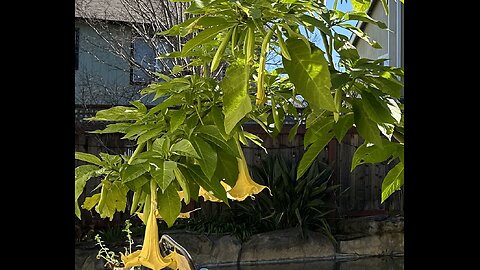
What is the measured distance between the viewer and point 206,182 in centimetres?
62

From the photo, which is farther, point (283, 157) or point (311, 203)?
point (283, 157)

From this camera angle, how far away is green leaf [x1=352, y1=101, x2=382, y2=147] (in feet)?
1.99

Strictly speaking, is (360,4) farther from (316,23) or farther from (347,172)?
(347,172)

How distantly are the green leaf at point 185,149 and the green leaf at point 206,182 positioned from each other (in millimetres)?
35

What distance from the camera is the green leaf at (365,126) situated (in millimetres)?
607

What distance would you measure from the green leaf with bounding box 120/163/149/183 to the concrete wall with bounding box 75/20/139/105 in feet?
20.8

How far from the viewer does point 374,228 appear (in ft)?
18.0

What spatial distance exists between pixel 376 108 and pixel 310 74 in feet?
0.44

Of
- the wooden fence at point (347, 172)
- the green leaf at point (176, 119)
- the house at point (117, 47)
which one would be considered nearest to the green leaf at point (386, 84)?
the green leaf at point (176, 119)

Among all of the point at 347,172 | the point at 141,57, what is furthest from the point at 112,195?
the point at 141,57
